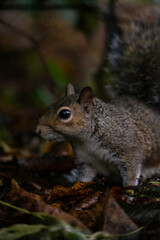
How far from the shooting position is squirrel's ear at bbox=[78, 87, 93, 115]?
238 cm

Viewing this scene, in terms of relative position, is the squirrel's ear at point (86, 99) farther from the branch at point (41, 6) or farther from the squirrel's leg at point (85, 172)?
the branch at point (41, 6)

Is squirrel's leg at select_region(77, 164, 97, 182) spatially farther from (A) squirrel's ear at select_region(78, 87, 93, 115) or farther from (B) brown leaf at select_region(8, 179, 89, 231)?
(B) brown leaf at select_region(8, 179, 89, 231)

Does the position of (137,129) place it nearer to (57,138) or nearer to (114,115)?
(114,115)

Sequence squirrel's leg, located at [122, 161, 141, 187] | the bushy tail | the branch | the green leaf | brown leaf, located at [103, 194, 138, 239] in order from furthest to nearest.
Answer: the green leaf
the branch
the bushy tail
squirrel's leg, located at [122, 161, 141, 187]
brown leaf, located at [103, 194, 138, 239]

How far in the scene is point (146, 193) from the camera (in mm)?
1974

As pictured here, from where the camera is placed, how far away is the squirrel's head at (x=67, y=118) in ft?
7.77

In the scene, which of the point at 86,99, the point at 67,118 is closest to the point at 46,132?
the point at 67,118

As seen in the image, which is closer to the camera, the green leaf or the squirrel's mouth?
the squirrel's mouth

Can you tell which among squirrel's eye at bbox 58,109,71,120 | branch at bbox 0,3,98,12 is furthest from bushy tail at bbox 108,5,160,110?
squirrel's eye at bbox 58,109,71,120

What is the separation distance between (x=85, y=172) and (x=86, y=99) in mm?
691

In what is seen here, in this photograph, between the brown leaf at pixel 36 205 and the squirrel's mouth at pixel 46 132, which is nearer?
the brown leaf at pixel 36 205

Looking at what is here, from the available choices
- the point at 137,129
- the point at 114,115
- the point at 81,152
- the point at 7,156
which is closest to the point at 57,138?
the point at 81,152

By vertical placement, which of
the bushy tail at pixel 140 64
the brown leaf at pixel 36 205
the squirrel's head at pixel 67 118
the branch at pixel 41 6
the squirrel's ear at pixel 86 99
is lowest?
the brown leaf at pixel 36 205

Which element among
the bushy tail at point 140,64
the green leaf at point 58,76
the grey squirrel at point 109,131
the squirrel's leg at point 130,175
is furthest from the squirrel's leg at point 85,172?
the green leaf at point 58,76
